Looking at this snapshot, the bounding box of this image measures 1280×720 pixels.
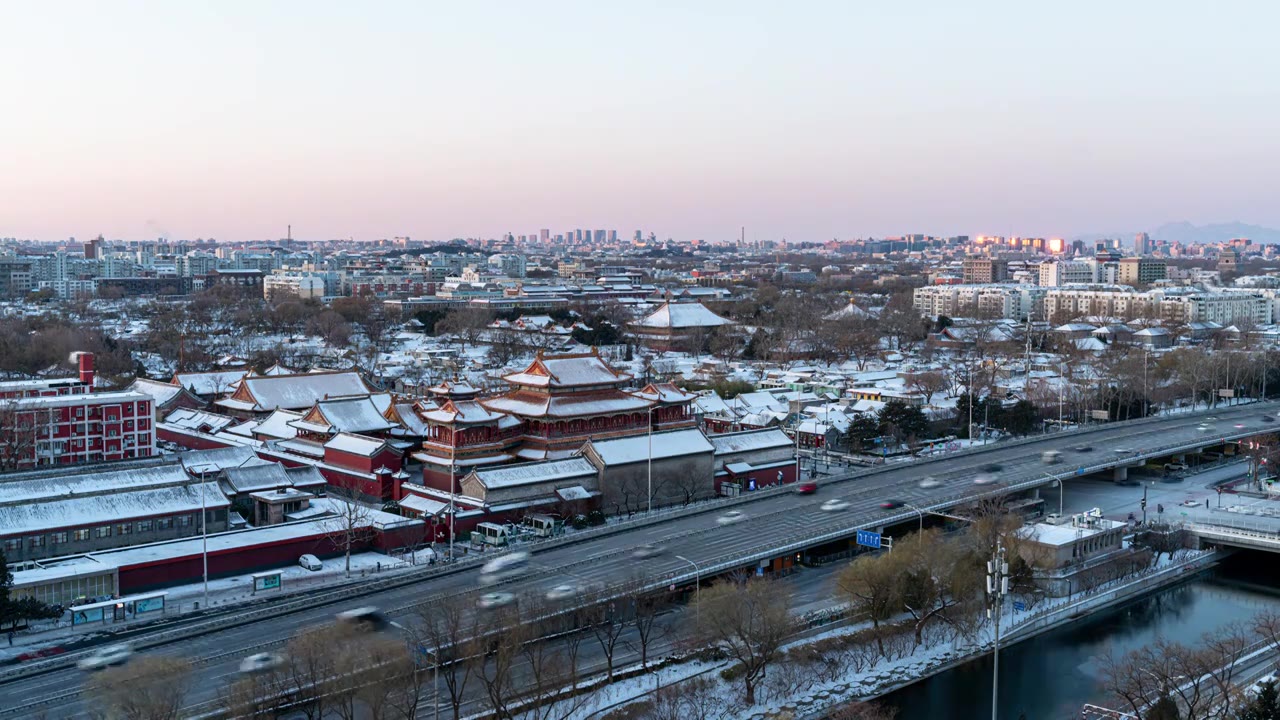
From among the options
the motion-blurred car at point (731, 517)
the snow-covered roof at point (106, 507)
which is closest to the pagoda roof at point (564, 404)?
the motion-blurred car at point (731, 517)

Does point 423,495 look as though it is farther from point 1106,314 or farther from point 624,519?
point 1106,314

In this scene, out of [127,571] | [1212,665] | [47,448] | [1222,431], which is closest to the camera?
[1212,665]

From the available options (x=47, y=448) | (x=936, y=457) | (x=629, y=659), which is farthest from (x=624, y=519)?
(x=47, y=448)

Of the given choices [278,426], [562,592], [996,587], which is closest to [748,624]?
[562,592]

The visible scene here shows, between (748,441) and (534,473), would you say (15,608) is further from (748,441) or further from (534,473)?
(748,441)

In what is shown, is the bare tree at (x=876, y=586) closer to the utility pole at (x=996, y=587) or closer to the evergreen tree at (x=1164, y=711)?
the utility pole at (x=996, y=587)
